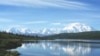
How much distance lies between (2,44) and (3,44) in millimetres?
1143

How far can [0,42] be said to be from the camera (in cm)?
10125

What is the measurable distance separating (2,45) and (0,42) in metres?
5.21

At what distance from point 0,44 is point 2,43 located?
8.70ft

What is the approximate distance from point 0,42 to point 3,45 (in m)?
4.59

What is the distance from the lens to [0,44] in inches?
3831

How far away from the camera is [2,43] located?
9994 cm

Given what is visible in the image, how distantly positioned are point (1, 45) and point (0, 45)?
58cm

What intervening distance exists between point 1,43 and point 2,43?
1.36 feet

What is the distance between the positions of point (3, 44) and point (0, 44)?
7.11ft

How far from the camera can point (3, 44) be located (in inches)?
3910

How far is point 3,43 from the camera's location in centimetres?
10106

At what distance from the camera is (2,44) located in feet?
322

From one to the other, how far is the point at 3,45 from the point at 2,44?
116cm

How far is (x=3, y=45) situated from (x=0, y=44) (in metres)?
1.28
